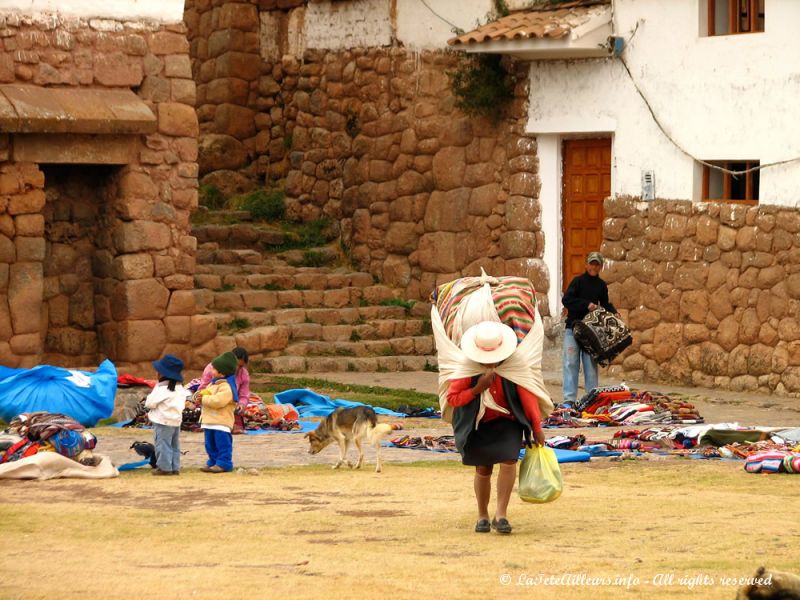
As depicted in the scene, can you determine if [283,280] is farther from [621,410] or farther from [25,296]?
[621,410]

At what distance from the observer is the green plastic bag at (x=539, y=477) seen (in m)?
9.59

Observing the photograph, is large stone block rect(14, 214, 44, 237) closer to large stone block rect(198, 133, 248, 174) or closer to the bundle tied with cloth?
large stone block rect(198, 133, 248, 174)

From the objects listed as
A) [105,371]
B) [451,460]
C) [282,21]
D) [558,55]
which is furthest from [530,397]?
[282,21]

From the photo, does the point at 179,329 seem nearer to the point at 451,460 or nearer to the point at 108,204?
the point at 108,204

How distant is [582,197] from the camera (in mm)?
20078

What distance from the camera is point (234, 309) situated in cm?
2019

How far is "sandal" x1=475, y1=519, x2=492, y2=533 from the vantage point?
9680 mm

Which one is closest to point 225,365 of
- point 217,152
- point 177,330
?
point 177,330

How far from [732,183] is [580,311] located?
2.95 metres

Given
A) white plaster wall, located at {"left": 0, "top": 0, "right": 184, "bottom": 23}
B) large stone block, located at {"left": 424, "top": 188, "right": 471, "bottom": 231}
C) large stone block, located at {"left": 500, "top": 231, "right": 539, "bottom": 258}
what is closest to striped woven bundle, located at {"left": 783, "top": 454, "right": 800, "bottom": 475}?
large stone block, located at {"left": 500, "top": 231, "right": 539, "bottom": 258}

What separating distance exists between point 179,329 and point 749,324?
19.5 ft

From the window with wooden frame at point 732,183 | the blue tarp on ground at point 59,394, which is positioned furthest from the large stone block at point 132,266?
the window with wooden frame at point 732,183

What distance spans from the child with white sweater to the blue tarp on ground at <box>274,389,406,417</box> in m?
3.79

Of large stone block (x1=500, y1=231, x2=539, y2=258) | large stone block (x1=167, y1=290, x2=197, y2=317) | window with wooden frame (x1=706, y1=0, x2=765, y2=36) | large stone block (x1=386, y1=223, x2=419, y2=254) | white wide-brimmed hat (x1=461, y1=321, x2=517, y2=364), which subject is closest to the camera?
white wide-brimmed hat (x1=461, y1=321, x2=517, y2=364)
